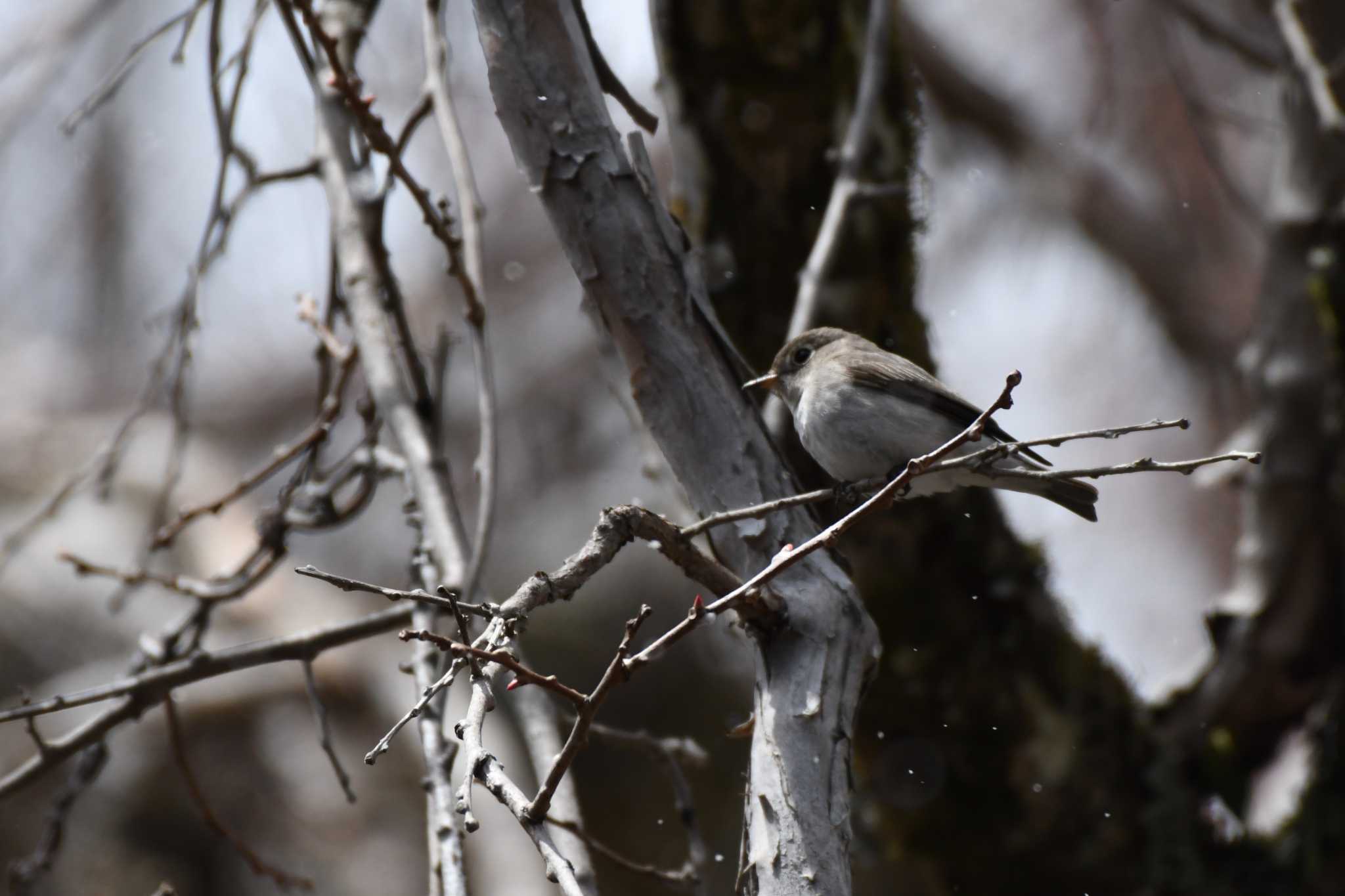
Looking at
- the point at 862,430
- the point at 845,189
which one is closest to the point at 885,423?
the point at 862,430

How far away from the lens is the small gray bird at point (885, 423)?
249cm

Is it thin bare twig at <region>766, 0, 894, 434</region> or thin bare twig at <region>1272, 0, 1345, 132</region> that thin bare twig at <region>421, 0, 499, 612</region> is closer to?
thin bare twig at <region>766, 0, 894, 434</region>

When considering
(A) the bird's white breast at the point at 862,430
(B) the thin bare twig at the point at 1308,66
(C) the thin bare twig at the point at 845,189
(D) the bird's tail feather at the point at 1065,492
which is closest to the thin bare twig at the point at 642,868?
(A) the bird's white breast at the point at 862,430

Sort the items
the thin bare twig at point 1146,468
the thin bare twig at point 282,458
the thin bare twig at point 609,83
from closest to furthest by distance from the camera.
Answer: the thin bare twig at point 1146,468
the thin bare twig at point 609,83
the thin bare twig at point 282,458

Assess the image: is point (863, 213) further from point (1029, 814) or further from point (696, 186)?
point (1029, 814)

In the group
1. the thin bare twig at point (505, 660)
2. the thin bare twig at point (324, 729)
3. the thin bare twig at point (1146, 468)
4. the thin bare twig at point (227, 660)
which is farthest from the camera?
the thin bare twig at point (324, 729)

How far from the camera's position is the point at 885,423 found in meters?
2.50

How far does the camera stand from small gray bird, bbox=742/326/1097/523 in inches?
97.9

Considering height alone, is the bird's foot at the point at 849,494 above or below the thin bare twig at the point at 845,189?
below

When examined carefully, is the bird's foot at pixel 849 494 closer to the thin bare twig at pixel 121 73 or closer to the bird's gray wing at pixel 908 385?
the bird's gray wing at pixel 908 385

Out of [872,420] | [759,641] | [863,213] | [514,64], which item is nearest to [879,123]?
[863,213]

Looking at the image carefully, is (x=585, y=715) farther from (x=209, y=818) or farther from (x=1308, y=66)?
(x=1308, y=66)

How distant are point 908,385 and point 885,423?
13 centimetres

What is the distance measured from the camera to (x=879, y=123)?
3758 millimetres
